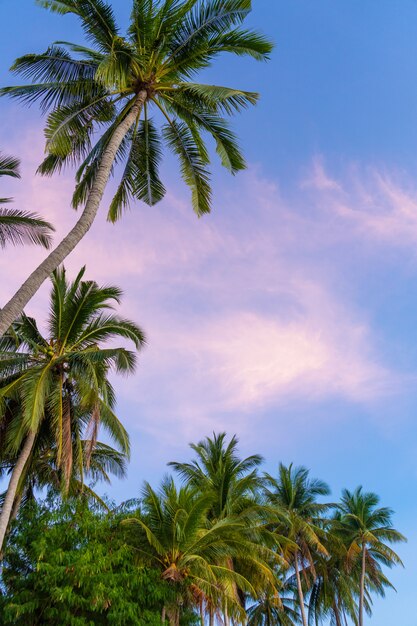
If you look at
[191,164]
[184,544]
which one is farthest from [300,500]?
[191,164]

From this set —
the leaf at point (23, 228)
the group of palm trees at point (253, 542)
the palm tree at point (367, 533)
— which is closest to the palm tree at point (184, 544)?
the group of palm trees at point (253, 542)

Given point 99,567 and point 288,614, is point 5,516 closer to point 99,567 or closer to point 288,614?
point 99,567

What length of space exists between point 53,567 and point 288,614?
91.1ft

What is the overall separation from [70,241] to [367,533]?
31.9 m

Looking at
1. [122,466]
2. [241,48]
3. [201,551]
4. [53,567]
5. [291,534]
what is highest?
[241,48]

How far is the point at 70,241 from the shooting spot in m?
10.2

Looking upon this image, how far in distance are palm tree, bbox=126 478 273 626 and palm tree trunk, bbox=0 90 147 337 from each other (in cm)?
1108

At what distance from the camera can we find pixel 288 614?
37.1m

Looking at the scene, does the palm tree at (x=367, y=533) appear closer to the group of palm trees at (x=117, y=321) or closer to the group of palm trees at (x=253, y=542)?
the group of palm trees at (x=253, y=542)

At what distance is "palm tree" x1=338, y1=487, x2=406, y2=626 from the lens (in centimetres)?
3497

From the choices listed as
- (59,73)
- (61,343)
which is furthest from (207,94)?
(61,343)

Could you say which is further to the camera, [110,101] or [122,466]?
[122,466]

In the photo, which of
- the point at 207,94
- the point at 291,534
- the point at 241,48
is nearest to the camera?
the point at 207,94

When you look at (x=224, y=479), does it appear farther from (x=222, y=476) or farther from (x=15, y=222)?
(x=15, y=222)
